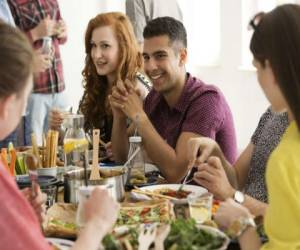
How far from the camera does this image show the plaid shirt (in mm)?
3454

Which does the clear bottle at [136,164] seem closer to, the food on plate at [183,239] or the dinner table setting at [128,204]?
the dinner table setting at [128,204]

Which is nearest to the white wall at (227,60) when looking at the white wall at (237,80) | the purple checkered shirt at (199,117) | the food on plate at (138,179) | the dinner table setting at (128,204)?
the white wall at (237,80)

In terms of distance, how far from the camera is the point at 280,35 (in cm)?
118

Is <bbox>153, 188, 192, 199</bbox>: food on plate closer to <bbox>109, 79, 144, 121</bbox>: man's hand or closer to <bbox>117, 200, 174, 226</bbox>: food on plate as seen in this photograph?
<bbox>117, 200, 174, 226</bbox>: food on plate

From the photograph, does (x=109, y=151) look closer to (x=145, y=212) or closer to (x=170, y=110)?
(x=170, y=110)

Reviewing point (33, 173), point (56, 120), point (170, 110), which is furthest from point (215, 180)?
point (56, 120)

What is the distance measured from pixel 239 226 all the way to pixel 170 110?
3.56 feet

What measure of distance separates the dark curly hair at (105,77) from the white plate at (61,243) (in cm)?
132

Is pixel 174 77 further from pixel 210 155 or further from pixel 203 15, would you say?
pixel 203 15

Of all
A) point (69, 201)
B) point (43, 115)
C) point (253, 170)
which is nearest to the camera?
point (69, 201)

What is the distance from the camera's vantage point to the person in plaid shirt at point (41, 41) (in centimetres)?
346

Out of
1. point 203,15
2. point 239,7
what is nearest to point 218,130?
point 239,7

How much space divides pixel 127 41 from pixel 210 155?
3.33ft

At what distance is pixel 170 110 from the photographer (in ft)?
7.74
